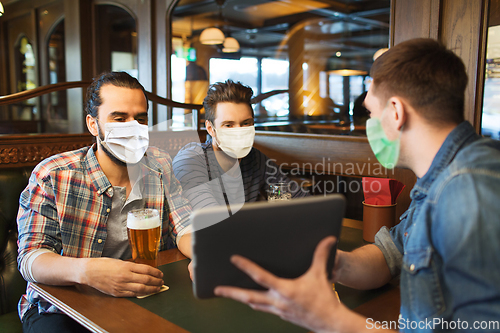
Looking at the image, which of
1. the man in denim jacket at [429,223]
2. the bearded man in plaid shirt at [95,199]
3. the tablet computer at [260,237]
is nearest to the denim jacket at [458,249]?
the man in denim jacket at [429,223]

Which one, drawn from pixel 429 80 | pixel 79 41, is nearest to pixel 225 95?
pixel 429 80

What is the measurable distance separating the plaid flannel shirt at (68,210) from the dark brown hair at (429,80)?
3.17ft

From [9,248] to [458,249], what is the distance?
179 cm

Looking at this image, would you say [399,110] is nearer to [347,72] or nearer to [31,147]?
[31,147]

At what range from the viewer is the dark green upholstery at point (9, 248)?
5.46ft

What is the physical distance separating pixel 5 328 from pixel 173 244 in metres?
0.73

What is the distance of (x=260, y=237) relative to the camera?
0.65 meters

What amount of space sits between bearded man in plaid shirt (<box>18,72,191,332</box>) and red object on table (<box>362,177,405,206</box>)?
2.49 ft

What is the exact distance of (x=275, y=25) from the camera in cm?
629

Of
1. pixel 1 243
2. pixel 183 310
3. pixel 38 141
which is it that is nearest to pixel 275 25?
pixel 38 141

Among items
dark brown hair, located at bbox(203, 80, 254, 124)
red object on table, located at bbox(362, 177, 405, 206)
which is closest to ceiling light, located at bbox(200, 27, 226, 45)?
dark brown hair, located at bbox(203, 80, 254, 124)

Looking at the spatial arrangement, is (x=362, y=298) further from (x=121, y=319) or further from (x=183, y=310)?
(x=121, y=319)

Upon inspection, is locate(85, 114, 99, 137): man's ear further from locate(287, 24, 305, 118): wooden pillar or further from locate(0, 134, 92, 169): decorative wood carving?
locate(287, 24, 305, 118): wooden pillar

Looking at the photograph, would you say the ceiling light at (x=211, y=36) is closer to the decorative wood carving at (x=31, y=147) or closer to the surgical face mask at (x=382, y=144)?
the decorative wood carving at (x=31, y=147)
